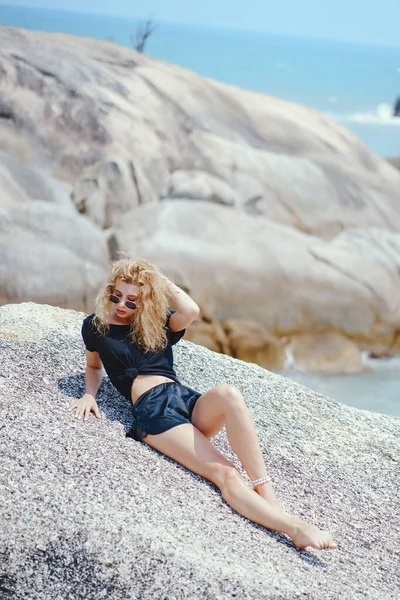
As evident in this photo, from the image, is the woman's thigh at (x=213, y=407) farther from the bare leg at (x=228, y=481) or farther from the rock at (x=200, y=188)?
the rock at (x=200, y=188)

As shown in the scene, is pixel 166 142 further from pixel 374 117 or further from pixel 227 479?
pixel 374 117

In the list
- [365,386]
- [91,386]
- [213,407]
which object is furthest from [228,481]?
[365,386]

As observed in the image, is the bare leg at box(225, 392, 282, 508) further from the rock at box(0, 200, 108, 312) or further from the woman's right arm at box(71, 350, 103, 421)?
the rock at box(0, 200, 108, 312)

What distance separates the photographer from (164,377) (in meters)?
4.45

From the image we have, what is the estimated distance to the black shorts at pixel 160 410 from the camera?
4.22 m

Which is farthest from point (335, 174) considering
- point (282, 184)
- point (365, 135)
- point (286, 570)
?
point (365, 135)

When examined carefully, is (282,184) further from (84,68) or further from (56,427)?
Result: (56,427)

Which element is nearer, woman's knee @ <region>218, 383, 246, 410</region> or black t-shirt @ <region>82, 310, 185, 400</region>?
woman's knee @ <region>218, 383, 246, 410</region>

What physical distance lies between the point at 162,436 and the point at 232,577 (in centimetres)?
96

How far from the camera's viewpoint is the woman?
13.1 feet

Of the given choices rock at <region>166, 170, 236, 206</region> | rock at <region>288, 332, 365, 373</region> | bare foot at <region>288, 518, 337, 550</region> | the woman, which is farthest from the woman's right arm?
rock at <region>166, 170, 236, 206</region>

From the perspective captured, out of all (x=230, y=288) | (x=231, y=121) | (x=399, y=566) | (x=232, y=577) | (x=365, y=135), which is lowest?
(x=365, y=135)

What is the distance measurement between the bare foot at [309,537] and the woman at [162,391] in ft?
0.55

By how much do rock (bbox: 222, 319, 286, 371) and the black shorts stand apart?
600 centimetres
